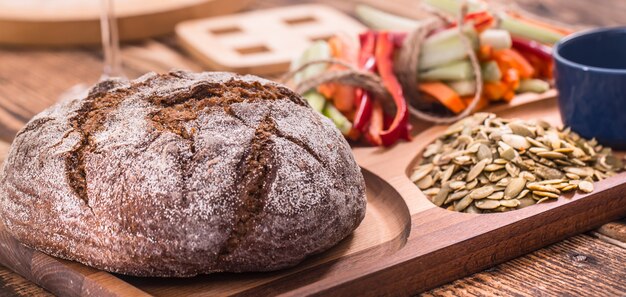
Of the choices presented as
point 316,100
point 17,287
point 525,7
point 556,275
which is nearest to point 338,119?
point 316,100

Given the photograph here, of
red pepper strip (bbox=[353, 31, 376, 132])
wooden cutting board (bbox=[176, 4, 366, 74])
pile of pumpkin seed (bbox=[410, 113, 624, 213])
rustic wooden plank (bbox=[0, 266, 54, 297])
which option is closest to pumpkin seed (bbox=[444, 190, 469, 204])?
pile of pumpkin seed (bbox=[410, 113, 624, 213])

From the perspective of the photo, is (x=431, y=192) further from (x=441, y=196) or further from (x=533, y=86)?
(x=533, y=86)

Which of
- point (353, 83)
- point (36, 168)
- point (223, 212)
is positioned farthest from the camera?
point (353, 83)

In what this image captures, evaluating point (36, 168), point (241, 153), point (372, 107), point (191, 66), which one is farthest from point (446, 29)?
point (36, 168)

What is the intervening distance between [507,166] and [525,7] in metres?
2.15

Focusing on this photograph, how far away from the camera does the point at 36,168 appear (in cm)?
204

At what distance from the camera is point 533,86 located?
9.98 feet

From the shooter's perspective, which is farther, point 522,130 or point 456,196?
point 522,130

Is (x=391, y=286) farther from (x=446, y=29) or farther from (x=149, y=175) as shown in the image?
(x=446, y=29)

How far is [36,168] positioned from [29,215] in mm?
103

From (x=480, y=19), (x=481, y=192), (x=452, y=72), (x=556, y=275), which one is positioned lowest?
(x=556, y=275)

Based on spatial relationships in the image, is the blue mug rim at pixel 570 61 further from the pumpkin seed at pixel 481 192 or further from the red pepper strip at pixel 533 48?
the pumpkin seed at pixel 481 192

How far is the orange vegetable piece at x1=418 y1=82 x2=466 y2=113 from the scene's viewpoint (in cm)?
286

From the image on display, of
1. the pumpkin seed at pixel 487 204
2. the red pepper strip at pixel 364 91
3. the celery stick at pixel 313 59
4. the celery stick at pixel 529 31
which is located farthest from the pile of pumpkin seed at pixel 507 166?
the celery stick at pixel 529 31
